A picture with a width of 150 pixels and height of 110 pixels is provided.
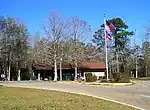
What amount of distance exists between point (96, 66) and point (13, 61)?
19.3 metres

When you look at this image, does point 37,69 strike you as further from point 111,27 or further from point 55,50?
point 111,27

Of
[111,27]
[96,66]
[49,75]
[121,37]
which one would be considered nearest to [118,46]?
[121,37]

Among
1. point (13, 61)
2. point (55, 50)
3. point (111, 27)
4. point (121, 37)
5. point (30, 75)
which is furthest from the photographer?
point (121, 37)

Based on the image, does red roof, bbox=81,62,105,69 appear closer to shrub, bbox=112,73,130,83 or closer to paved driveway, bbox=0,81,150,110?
shrub, bbox=112,73,130,83

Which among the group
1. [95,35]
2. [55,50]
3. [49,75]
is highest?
[95,35]

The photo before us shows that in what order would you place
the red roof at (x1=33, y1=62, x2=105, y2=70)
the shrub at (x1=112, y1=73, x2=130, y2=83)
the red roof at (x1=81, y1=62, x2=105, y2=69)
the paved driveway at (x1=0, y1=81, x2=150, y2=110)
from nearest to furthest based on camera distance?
1. the paved driveway at (x1=0, y1=81, x2=150, y2=110)
2. the shrub at (x1=112, y1=73, x2=130, y2=83)
3. the red roof at (x1=33, y1=62, x2=105, y2=70)
4. the red roof at (x1=81, y1=62, x2=105, y2=69)

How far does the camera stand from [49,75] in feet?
243

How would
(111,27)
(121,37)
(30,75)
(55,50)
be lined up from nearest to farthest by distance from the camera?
(111,27), (55,50), (30,75), (121,37)

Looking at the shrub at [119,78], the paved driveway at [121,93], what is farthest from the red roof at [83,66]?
the paved driveway at [121,93]

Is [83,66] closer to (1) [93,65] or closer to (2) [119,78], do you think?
(1) [93,65]

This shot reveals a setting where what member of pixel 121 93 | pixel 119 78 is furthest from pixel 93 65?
pixel 121 93

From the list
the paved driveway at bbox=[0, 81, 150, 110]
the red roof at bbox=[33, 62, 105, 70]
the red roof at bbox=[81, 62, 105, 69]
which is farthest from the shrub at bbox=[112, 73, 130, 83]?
the red roof at bbox=[81, 62, 105, 69]

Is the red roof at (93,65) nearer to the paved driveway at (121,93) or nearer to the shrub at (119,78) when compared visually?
the shrub at (119,78)

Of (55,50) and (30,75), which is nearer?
(55,50)
